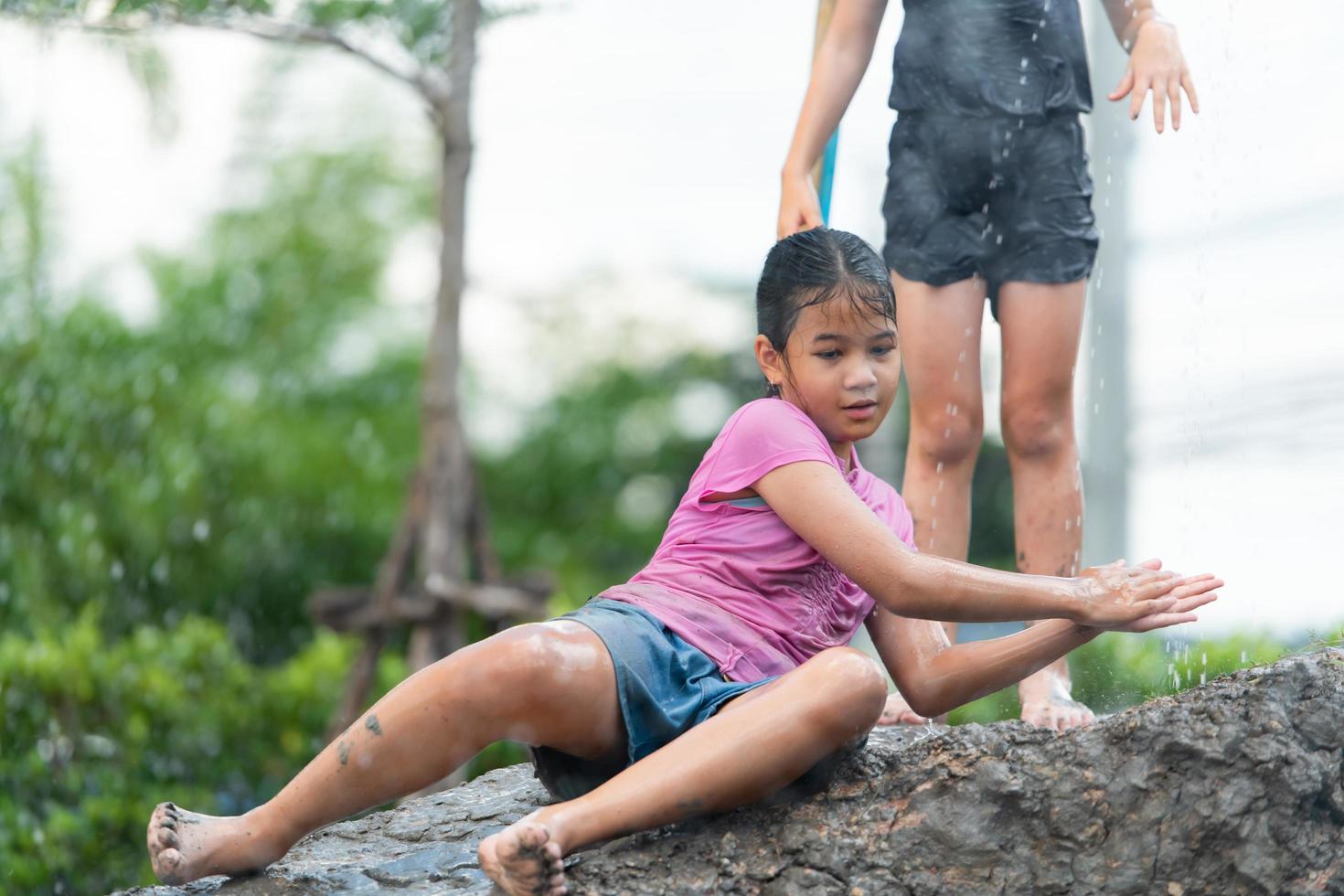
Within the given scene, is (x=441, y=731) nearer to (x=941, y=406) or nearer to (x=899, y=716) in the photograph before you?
(x=899, y=716)

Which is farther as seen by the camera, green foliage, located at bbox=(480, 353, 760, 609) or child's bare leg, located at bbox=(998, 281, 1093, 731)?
green foliage, located at bbox=(480, 353, 760, 609)

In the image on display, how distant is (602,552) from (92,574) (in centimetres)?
353

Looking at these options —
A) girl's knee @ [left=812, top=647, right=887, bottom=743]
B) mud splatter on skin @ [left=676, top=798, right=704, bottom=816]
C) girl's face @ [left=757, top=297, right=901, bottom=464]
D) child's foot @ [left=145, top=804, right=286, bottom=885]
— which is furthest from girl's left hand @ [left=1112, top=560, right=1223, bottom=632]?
child's foot @ [left=145, top=804, right=286, bottom=885]

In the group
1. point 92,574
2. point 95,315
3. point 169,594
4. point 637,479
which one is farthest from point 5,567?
point 637,479

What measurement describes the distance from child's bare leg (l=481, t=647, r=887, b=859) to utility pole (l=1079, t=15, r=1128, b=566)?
4.47 metres

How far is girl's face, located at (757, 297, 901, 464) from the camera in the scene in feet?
8.16

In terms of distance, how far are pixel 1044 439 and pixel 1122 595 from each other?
1.05 metres

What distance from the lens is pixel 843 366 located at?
250 centimetres

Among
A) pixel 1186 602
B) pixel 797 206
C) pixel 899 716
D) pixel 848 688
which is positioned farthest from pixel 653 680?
pixel 797 206

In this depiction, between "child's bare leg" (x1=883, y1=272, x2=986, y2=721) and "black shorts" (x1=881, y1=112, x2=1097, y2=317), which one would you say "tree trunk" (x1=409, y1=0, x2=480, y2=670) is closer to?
"child's bare leg" (x1=883, y1=272, x2=986, y2=721)

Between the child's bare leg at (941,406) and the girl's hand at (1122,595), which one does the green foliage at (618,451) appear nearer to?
the child's bare leg at (941,406)

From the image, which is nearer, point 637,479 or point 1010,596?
point 1010,596

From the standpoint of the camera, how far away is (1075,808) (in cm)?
228

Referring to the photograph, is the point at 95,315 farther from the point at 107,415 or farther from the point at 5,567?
the point at 5,567
